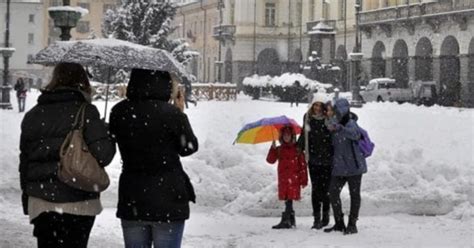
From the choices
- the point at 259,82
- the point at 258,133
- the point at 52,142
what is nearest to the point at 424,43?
the point at 259,82

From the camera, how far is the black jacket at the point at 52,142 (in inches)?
212

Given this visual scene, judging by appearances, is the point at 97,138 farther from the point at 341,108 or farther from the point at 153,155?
the point at 341,108

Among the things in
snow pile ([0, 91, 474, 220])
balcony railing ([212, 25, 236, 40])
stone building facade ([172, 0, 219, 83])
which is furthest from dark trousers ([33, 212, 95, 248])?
stone building facade ([172, 0, 219, 83])

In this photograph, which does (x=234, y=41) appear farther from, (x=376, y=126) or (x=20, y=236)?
(x=20, y=236)

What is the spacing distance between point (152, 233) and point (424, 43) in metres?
50.7

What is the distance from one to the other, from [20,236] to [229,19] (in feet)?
239

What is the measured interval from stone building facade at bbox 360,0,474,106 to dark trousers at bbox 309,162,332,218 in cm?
3829

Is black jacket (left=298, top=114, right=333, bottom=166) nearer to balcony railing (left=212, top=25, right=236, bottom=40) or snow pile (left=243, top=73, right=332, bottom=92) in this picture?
snow pile (left=243, top=73, right=332, bottom=92)

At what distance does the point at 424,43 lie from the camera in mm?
54375

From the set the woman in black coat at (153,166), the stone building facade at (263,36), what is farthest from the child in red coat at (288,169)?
the stone building facade at (263,36)

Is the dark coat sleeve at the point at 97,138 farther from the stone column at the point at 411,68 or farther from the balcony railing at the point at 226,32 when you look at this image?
the balcony railing at the point at 226,32

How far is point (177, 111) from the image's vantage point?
555 cm

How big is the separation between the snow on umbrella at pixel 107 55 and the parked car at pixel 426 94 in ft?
135

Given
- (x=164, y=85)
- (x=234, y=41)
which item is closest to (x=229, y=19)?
A: (x=234, y=41)
